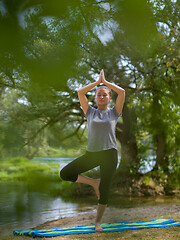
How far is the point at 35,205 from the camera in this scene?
218 inches

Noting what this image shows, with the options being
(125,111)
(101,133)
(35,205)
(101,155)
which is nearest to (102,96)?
(101,133)

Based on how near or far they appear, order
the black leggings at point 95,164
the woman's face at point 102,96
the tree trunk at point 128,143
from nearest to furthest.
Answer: the black leggings at point 95,164, the woman's face at point 102,96, the tree trunk at point 128,143

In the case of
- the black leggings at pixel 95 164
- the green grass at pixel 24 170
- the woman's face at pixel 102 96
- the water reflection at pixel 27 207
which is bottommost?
the water reflection at pixel 27 207

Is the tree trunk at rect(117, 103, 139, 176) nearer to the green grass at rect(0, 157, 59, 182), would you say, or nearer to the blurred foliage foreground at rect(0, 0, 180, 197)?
the blurred foliage foreground at rect(0, 0, 180, 197)

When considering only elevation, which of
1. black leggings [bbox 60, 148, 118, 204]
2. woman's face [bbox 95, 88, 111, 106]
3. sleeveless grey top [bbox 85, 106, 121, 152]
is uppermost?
woman's face [bbox 95, 88, 111, 106]

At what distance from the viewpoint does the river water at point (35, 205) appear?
14.1 feet

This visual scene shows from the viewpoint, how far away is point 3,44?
1.88ft

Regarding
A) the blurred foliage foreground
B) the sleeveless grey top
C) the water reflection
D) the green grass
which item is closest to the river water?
the water reflection

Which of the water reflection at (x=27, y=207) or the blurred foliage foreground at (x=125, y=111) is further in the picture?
the blurred foliage foreground at (x=125, y=111)

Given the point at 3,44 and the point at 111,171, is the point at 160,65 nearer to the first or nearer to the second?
the point at 111,171

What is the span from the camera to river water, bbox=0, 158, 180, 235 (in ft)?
14.1

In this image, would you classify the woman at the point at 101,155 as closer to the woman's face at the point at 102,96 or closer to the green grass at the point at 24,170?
the woman's face at the point at 102,96

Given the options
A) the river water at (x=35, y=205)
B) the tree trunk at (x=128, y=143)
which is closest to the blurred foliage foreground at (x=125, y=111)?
the tree trunk at (x=128, y=143)

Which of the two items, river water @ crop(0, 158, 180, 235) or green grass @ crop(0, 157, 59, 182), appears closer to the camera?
river water @ crop(0, 158, 180, 235)
